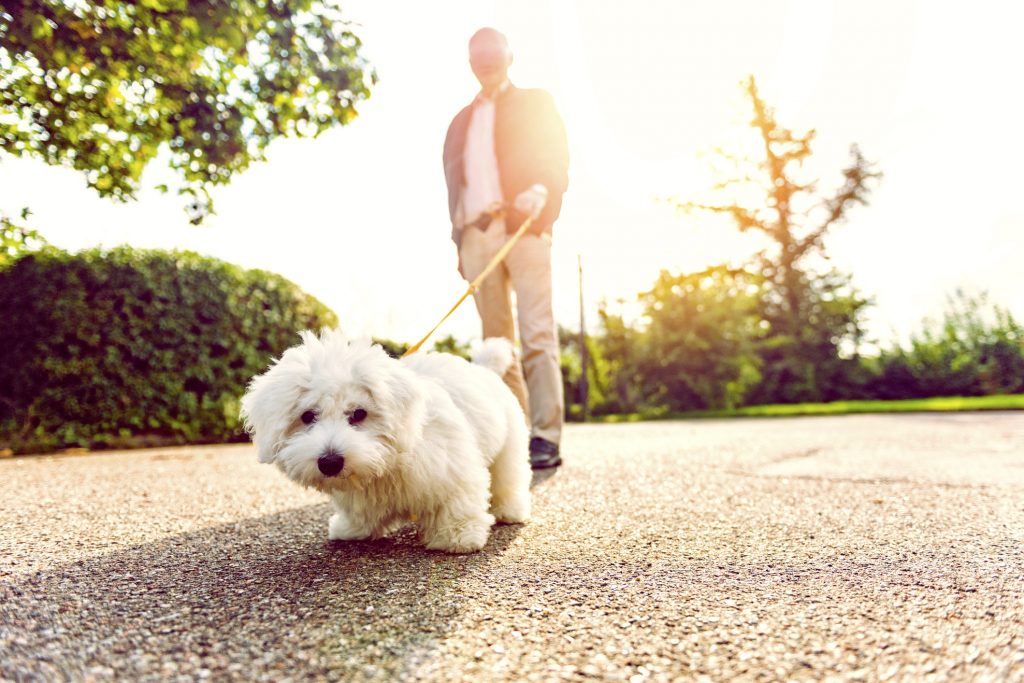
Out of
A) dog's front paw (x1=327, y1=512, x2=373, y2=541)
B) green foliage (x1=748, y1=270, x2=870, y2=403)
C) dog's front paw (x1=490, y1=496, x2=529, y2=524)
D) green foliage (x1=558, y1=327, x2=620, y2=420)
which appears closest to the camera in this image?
dog's front paw (x1=327, y1=512, x2=373, y2=541)

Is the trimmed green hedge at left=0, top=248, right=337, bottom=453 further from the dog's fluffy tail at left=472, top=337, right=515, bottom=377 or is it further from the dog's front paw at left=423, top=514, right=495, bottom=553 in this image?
the dog's front paw at left=423, top=514, right=495, bottom=553

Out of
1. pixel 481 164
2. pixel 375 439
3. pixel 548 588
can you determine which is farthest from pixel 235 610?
pixel 481 164

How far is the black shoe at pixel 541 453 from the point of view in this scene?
4941 millimetres

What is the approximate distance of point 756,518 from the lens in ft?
10.9

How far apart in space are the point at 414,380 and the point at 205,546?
1121 millimetres

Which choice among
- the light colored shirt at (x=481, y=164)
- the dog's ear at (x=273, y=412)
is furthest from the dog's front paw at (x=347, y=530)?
the light colored shirt at (x=481, y=164)

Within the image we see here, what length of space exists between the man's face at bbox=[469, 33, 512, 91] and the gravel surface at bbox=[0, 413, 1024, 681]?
2815 mm

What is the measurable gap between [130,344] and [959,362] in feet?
70.3

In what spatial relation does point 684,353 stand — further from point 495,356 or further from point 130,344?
point 495,356

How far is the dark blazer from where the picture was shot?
472cm

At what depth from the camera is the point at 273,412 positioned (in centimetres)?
260

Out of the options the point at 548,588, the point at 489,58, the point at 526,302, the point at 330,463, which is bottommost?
the point at 548,588

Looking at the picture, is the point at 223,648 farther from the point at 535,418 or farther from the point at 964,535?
the point at 535,418

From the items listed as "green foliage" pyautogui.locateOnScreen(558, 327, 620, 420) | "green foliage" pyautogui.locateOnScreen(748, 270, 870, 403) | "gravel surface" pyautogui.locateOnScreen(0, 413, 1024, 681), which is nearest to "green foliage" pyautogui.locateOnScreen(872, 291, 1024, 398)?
"green foliage" pyautogui.locateOnScreen(748, 270, 870, 403)
